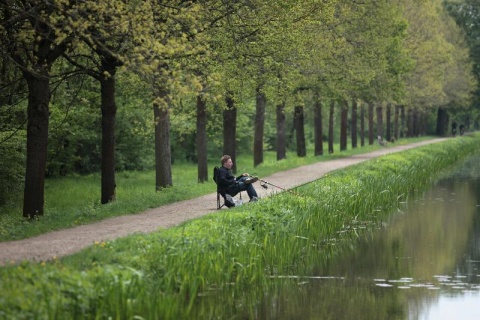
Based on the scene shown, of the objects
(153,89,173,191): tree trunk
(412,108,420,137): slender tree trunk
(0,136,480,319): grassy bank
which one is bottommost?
(0,136,480,319): grassy bank

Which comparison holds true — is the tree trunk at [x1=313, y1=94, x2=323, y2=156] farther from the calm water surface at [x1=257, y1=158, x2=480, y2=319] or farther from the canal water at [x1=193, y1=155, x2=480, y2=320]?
the canal water at [x1=193, y1=155, x2=480, y2=320]

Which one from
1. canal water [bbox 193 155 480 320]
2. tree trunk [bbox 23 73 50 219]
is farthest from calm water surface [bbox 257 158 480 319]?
tree trunk [bbox 23 73 50 219]

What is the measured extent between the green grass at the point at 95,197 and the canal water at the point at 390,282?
17.3 feet

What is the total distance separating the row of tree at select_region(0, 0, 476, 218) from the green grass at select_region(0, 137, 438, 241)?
1127 millimetres

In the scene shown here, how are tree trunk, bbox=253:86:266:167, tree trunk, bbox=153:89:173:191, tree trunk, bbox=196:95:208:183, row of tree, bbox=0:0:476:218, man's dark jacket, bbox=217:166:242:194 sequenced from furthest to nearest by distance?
tree trunk, bbox=253:86:266:167, tree trunk, bbox=196:95:208:183, tree trunk, bbox=153:89:173:191, man's dark jacket, bbox=217:166:242:194, row of tree, bbox=0:0:476:218

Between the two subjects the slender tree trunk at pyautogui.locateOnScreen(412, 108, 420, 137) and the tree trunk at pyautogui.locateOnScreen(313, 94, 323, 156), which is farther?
the slender tree trunk at pyautogui.locateOnScreen(412, 108, 420, 137)

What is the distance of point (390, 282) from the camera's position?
15703 millimetres

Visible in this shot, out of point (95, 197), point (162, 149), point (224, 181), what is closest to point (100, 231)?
point (224, 181)

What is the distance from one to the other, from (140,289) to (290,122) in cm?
6248

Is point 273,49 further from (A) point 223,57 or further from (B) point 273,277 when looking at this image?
(B) point 273,277

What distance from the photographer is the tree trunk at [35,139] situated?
1994cm

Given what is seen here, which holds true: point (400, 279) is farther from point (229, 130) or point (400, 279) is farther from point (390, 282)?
point (229, 130)

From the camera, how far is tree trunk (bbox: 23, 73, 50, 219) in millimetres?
19938

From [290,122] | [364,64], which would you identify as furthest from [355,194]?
[290,122]
